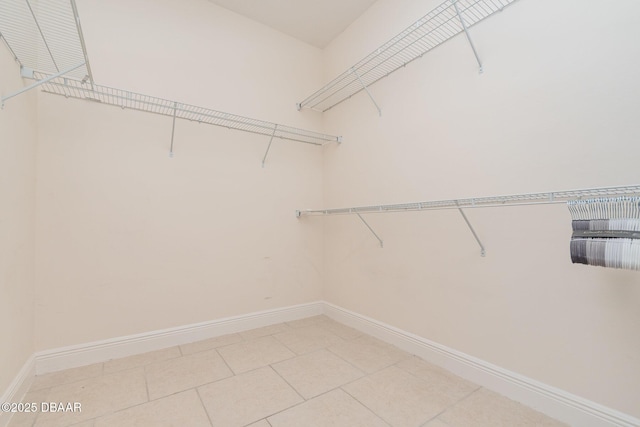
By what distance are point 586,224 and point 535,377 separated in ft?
2.52

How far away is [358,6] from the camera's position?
2227 mm

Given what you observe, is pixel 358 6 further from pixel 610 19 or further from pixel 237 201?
pixel 237 201

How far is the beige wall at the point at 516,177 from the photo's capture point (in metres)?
1.08

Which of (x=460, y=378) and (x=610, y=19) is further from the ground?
(x=610, y=19)

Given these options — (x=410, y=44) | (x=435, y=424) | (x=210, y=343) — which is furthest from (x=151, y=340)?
(x=410, y=44)

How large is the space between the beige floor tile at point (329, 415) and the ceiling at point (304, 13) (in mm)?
2716

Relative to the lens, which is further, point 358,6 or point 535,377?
point 358,6

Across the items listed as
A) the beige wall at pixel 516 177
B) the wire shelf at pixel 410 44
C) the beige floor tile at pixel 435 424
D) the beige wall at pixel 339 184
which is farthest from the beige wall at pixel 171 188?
the beige floor tile at pixel 435 424

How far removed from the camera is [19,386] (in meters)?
1.29

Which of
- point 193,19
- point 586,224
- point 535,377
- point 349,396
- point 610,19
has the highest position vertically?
point 193,19

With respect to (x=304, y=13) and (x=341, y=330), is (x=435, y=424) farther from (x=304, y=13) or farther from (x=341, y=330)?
(x=304, y=13)

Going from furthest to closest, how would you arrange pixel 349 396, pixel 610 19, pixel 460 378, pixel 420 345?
pixel 420 345 → pixel 460 378 → pixel 349 396 → pixel 610 19

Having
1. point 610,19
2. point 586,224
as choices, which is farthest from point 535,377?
point 610,19

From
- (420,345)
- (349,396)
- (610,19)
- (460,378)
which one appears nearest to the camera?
(610,19)
